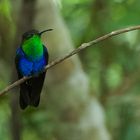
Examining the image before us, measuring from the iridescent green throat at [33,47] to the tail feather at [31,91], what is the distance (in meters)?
0.09

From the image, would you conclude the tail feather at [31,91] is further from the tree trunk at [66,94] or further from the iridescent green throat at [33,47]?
the tree trunk at [66,94]

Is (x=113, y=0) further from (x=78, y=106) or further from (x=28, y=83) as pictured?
(x=28, y=83)

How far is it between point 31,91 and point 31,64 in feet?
0.57

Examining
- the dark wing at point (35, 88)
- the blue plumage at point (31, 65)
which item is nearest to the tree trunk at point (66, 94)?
the blue plumage at point (31, 65)

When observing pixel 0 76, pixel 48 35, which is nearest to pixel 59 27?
pixel 48 35

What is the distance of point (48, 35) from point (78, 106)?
16.1 inches

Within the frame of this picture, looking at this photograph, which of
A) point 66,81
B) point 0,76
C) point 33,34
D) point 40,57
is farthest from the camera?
point 0,76

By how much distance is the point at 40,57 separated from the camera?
188cm

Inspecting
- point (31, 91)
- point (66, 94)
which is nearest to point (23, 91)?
point (31, 91)

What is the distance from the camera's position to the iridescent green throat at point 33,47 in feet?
5.77

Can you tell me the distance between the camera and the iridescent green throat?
1760 millimetres

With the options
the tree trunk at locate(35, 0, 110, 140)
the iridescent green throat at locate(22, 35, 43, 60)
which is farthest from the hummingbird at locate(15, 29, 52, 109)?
the tree trunk at locate(35, 0, 110, 140)

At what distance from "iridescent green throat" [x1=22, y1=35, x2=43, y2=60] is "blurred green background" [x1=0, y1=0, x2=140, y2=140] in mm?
75

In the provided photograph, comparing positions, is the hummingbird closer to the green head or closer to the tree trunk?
the green head
